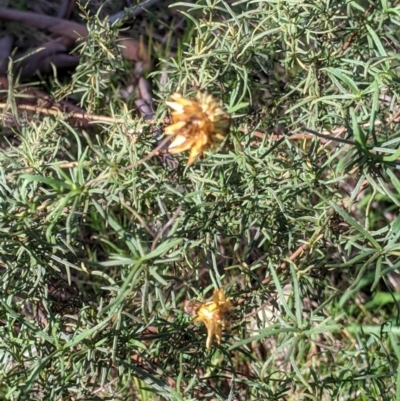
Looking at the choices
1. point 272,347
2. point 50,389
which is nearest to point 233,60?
point 50,389

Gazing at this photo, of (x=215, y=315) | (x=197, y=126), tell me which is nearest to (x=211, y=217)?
(x=215, y=315)

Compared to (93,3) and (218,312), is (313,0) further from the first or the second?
(93,3)

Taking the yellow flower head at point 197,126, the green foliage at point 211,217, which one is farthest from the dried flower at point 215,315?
the yellow flower head at point 197,126

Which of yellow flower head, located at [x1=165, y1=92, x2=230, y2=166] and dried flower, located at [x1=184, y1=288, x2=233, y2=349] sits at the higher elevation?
yellow flower head, located at [x1=165, y1=92, x2=230, y2=166]

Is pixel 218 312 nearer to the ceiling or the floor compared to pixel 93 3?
nearer to the ceiling

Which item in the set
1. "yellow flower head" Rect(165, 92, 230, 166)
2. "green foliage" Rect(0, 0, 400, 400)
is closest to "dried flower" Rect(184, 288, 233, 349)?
"green foliage" Rect(0, 0, 400, 400)

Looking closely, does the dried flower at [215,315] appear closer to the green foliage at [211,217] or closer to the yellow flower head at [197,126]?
the green foliage at [211,217]

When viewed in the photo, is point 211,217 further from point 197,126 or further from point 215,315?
point 197,126

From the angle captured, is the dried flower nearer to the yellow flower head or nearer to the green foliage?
the green foliage

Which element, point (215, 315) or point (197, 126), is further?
point (215, 315)
